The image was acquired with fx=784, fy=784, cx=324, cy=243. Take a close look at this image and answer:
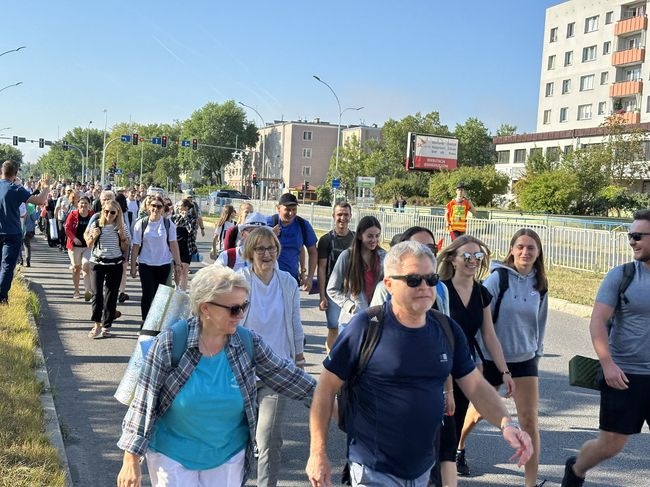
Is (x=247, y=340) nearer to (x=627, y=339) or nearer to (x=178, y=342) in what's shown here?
(x=178, y=342)

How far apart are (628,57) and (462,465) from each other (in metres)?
58.6

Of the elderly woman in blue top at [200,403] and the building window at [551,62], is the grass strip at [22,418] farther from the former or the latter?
the building window at [551,62]

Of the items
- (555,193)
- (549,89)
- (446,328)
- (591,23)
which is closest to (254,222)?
(446,328)

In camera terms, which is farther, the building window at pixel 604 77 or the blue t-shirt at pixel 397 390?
the building window at pixel 604 77

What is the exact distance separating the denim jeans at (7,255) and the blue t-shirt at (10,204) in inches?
3.1

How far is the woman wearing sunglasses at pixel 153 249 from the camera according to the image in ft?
31.0

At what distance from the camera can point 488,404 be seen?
3.27m

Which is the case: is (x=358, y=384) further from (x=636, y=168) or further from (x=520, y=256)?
(x=636, y=168)

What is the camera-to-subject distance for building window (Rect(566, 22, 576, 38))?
63656 mm

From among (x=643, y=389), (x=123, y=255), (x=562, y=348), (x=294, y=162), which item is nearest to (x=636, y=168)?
(x=562, y=348)

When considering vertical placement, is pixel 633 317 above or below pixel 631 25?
below

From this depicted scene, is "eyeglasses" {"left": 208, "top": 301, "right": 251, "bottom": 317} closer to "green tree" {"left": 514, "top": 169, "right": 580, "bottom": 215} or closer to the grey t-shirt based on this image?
the grey t-shirt

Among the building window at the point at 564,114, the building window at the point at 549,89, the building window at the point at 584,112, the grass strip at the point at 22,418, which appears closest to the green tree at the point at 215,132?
the building window at the point at 549,89

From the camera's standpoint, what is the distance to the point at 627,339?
4535 millimetres
